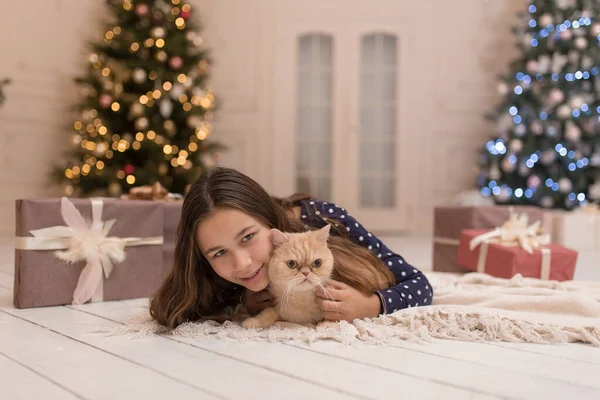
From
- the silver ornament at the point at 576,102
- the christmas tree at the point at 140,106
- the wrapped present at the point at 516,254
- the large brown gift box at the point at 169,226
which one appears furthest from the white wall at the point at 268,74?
the large brown gift box at the point at 169,226

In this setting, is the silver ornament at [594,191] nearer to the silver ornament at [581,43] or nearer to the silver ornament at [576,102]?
the silver ornament at [576,102]

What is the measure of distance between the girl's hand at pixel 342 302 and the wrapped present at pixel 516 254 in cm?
123

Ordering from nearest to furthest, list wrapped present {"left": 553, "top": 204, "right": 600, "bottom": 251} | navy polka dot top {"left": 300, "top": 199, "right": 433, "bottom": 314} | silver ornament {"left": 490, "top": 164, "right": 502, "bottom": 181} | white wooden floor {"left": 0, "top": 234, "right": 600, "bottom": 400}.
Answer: white wooden floor {"left": 0, "top": 234, "right": 600, "bottom": 400}, navy polka dot top {"left": 300, "top": 199, "right": 433, "bottom": 314}, wrapped present {"left": 553, "top": 204, "right": 600, "bottom": 251}, silver ornament {"left": 490, "top": 164, "right": 502, "bottom": 181}

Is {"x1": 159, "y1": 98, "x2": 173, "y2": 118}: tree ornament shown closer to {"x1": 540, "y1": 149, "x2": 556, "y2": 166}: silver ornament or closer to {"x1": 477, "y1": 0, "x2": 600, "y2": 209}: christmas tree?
{"x1": 477, "y1": 0, "x2": 600, "y2": 209}: christmas tree

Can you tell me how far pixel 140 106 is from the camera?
4758 millimetres

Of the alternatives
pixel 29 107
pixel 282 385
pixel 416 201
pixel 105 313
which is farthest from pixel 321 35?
pixel 282 385

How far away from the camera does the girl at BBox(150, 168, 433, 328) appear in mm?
1472

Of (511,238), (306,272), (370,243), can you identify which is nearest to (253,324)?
(306,272)

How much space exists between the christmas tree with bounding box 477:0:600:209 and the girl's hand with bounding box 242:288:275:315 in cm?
376

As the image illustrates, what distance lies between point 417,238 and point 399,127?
1135 millimetres

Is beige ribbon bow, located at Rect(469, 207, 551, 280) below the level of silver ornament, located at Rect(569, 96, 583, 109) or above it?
below

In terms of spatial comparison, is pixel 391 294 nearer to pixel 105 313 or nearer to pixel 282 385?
pixel 282 385

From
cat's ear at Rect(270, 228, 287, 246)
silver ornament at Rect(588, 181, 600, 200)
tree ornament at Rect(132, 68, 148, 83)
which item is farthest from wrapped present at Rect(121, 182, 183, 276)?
silver ornament at Rect(588, 181, 600, 200)

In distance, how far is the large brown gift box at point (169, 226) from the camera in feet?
7.21
